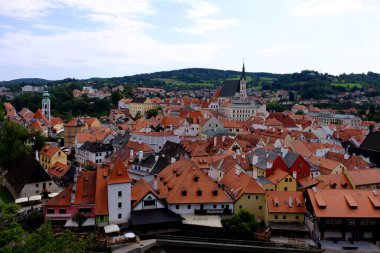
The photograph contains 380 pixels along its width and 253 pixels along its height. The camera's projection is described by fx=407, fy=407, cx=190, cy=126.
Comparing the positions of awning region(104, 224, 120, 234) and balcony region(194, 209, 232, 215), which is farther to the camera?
balcony region(194, 209, 232, 215)

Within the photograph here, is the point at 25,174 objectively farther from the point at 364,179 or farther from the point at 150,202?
the point at 364,179

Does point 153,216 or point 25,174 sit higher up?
point 25,174

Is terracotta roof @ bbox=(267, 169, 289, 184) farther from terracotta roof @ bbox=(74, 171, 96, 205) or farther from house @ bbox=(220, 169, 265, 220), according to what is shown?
terracotta roof @ bbox=(74, 171, 96, 205)

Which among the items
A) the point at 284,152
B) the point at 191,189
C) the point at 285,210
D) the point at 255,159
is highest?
the point at 284,152

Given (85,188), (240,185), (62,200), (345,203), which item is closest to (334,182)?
(345,203)

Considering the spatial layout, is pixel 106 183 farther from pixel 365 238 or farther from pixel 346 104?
pixel 346 104

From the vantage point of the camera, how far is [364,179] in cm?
4297

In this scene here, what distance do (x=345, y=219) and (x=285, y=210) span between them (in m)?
4.97

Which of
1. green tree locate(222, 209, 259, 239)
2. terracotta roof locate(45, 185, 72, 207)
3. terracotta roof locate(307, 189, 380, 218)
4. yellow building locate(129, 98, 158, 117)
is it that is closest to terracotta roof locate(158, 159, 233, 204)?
green tree locate(222, 209, 259, 239)

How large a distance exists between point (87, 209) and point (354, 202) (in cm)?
2229

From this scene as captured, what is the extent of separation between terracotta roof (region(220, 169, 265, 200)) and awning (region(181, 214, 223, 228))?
300cm

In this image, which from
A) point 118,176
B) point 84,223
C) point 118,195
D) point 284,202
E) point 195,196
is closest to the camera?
point 84,223

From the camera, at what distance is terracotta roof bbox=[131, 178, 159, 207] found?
116 feet

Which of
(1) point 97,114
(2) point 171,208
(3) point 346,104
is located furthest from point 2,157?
(3) point 346,104
